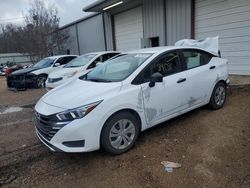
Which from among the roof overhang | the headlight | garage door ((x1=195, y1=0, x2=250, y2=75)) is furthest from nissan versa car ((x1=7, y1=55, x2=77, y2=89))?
the headlight

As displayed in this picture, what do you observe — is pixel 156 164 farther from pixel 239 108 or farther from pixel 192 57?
pixel 239 108

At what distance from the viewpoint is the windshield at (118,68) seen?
4.11m

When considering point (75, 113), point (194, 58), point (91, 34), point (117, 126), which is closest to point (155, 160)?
point (117, 126)

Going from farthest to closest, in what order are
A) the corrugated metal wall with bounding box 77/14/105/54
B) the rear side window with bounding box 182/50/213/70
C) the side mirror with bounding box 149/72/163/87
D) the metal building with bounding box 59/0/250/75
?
1. the corrugated metal wall with bounding box 77/14/105/54
2. the metal building with bounding box 59/0/250/75
3. the rear side window with bounding box 182/50/213/70
4. the side mirror with bounding box 149/72/163/87

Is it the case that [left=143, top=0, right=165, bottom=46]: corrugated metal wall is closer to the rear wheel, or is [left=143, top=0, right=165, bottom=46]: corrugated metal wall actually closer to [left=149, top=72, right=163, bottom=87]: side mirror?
the rear wheel

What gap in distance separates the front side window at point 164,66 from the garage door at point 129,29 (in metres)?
8.75

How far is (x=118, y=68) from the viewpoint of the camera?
4.51m

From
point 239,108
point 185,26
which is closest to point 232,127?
point 239,108

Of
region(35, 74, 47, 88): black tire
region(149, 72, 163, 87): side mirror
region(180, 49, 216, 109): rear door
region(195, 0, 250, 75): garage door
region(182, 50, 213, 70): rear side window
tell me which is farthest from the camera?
region(35, 74, 47, 88): black tire

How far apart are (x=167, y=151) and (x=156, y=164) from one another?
420mm

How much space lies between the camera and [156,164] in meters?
3.44

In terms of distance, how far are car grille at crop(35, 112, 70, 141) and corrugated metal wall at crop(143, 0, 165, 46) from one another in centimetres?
893

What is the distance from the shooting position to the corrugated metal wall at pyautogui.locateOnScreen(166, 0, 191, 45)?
9852mm

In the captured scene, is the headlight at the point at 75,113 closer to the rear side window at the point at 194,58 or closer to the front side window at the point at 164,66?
the front side window at the point at 164,66
